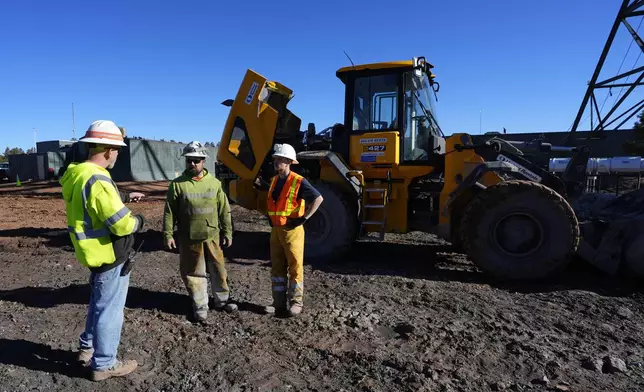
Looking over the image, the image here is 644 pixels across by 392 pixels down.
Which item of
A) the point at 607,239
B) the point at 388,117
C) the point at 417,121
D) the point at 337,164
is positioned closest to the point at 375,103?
the point at 388,117

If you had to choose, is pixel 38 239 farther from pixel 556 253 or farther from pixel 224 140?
pixel 556 253

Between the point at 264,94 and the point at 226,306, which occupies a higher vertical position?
the point at 264,94

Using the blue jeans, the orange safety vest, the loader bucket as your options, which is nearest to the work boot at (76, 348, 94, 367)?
the blue jeans

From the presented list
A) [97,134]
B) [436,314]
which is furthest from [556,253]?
[97,134]

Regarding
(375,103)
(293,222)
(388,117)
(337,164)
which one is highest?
(375,103)

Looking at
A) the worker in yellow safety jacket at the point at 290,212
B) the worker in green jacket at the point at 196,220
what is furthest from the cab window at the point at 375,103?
the worker in green jacket at the point at 196,220

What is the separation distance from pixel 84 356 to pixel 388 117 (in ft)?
16.2

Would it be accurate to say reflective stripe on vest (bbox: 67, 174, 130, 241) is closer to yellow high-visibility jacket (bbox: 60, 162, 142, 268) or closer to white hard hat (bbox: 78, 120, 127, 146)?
yellow high-visibility jacket (bbox: 60, 162, 142, 268)

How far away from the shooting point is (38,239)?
28.9 ft

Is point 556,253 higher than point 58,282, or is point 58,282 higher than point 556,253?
point 556,253

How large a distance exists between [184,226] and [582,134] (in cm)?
1646

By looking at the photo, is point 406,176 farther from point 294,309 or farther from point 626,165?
point 626,165

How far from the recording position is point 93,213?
3055 mm

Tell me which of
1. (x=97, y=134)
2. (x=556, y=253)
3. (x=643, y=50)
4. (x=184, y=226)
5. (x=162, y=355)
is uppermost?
(x=643, y=50)
